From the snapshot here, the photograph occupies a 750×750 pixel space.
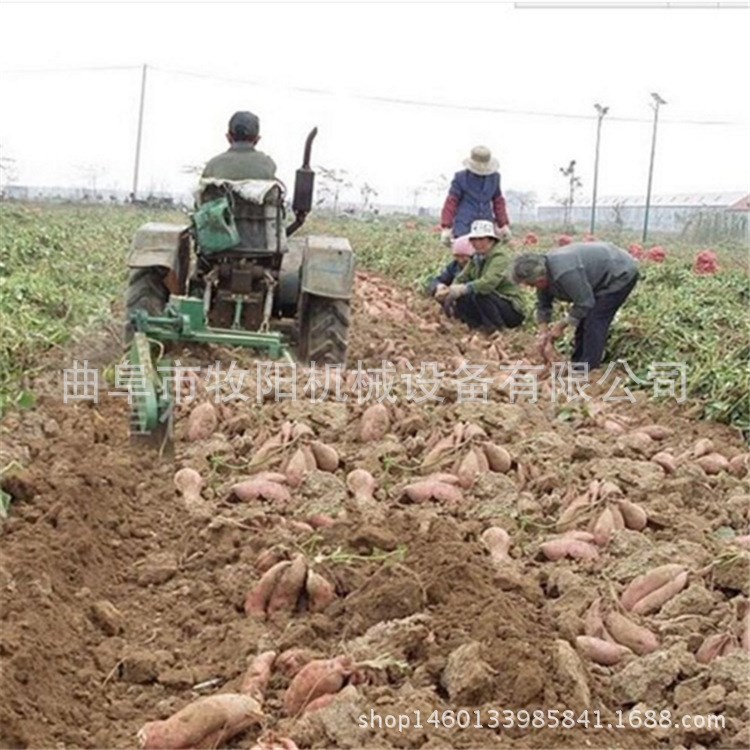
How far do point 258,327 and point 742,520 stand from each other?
3.88 m

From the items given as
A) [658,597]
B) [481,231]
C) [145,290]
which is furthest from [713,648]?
[481,231]

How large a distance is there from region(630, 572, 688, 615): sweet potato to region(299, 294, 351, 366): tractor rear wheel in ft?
13.0

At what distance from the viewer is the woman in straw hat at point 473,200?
34.7 feet

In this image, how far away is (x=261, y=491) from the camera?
14.9 ft

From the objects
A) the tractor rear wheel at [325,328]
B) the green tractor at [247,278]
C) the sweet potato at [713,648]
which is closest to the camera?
the sweet potato at [713,648]

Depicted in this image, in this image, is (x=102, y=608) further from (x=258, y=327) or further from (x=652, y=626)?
(x=258, y=327)

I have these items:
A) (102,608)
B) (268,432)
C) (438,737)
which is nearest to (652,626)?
(438,737)

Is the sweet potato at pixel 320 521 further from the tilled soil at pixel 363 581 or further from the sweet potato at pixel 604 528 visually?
the sweet potato at pixel 604 528

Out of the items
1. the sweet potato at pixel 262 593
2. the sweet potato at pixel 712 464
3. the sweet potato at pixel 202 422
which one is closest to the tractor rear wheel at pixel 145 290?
the sweet potato at pixel 202 422

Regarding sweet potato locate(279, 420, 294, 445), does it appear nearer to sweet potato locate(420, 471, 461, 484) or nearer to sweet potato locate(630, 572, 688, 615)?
sweet potato locate(420, 471, 461, 484)

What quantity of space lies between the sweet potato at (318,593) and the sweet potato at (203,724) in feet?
2.26

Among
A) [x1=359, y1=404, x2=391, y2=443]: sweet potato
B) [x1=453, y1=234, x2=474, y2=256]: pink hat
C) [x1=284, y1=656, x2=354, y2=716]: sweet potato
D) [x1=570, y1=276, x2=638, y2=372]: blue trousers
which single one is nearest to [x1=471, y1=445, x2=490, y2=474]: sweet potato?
[x1=359, y1=404, x2=391, y2=443]: sweet potato

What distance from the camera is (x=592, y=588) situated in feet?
12.2

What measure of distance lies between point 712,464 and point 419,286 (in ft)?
26.5
